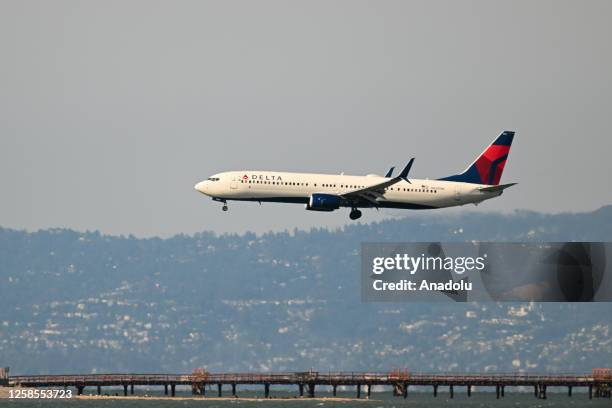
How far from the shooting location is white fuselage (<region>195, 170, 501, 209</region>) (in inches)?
5281

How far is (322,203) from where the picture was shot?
444 ft

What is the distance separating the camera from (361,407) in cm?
18000

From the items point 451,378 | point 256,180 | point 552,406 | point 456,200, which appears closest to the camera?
point 256,180

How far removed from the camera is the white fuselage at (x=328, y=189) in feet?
440

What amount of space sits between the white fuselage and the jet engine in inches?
29.4

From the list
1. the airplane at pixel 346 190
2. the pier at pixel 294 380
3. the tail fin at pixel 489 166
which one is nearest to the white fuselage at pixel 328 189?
the airplane at pixel 346 190

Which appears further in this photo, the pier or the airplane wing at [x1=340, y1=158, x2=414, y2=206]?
the pier

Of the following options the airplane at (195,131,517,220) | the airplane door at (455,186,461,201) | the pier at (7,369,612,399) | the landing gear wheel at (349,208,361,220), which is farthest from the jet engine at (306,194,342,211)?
the pier at (7,369,612,399)

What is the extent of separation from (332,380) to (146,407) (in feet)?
72.0

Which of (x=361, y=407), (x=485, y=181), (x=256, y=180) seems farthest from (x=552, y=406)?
(x=256, y=180)

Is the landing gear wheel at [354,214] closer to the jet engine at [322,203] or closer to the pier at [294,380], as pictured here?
the jet engine at [322,203]

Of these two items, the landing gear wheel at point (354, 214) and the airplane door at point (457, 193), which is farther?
the airplane door at point (457, 193)

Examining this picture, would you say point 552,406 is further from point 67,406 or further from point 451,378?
point 67,406

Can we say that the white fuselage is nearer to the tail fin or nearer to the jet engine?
the jet engine
